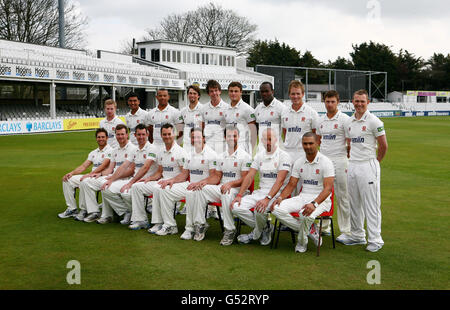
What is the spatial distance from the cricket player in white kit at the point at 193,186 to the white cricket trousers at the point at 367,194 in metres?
2.07

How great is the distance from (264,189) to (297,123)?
3.85 feet

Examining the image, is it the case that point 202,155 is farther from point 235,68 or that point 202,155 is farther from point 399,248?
point 235,68

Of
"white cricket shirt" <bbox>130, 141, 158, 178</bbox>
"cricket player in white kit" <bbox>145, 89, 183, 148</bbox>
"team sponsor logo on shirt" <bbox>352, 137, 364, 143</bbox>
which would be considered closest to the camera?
"team sponsor logo on shirt" <bbox>352, 137, 364, 143</bbox>

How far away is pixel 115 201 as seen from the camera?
761cm

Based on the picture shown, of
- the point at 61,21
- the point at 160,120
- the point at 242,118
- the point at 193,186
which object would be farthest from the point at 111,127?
the point at 61,21

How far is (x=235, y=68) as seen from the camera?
60.8 m

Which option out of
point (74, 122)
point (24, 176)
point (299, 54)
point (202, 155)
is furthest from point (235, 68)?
point (202, 155)

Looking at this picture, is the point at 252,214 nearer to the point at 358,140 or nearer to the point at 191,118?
the point at 358,140

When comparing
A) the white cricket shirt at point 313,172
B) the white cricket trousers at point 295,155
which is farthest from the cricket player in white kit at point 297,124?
the white cricket shirt at point 313,172

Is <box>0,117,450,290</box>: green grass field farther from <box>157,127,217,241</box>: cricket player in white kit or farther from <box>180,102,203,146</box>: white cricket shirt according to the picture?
<box>180,102,203,146</box>: white cricket shirt

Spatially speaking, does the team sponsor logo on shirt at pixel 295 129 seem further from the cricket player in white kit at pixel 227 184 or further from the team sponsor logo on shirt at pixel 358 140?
the team sponsor logo on shirt at pixel 358 140

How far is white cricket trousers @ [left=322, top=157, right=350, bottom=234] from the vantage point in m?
6.59

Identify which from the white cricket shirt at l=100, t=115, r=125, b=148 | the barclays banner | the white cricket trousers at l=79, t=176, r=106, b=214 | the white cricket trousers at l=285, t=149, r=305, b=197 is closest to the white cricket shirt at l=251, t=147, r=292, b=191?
the white cricket trousers at l=285, t=149, r=305, b=197
